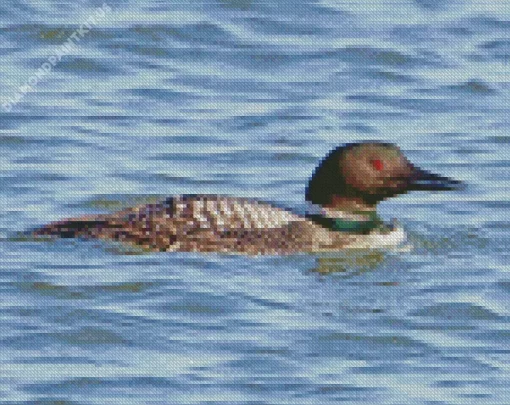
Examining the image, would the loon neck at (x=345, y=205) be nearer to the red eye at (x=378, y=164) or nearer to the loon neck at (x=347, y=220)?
the loon neck at (x=347, y=220)

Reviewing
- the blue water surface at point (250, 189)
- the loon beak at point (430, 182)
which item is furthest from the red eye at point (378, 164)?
the blue water surface at point (250, 189)

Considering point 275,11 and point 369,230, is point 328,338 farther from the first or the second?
point 275,11

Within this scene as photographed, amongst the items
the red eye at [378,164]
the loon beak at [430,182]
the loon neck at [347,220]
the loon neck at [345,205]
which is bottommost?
the loon neck at [347,220]

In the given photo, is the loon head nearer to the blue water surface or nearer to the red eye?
the red eye

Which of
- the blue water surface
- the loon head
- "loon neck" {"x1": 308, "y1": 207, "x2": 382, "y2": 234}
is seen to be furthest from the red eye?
the blue water surface

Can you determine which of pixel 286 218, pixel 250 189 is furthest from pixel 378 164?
pixel 250 189

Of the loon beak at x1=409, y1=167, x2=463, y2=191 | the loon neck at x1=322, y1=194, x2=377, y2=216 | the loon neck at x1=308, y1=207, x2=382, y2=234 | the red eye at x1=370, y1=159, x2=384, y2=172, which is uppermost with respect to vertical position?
the red eye at x1=370, y1=159, x2=384, y2=172

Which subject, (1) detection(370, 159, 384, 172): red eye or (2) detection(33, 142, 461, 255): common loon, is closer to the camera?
(2) detection(33, 142, 461, 255): common loon

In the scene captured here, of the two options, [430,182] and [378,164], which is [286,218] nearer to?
[378,164]

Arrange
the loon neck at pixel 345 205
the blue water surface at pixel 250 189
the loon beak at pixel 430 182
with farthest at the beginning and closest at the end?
1. the loon neck at pixel 345 205
2. the loon beak at pixel 430 182
3. the blue water surface at pixel 250 189

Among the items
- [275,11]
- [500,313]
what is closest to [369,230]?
[500,313]
